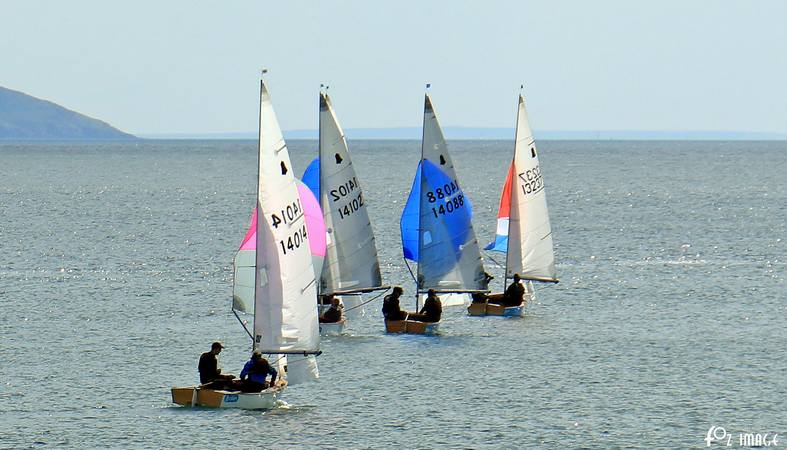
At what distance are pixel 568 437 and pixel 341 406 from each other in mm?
8449

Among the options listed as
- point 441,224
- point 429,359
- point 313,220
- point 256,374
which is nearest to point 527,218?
point 441,224

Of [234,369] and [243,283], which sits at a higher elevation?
[243,283]

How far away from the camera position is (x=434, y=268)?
65812mm

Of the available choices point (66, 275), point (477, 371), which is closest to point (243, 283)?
point (477, 371)

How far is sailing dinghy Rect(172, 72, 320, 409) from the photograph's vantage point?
1774 inches

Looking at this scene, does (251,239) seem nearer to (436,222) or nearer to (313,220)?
(313,220)

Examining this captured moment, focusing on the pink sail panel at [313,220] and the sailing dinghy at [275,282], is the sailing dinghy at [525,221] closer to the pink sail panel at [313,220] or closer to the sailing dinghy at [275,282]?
the pink sail panel at [313,220]

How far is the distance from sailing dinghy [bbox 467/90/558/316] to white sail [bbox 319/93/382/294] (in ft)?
32.2

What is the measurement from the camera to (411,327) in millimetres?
62562

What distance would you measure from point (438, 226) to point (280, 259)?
2000 cm

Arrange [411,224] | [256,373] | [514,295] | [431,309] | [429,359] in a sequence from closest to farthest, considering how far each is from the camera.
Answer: [256,373]
[429,359]
[431,309]
[411,224]
[514,295]

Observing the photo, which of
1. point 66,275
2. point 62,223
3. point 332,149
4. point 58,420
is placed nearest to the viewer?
point 58,420

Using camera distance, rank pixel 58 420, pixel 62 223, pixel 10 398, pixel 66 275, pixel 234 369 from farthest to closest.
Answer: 1. pixel 62 223
2. pixel 66 275
3. pixel 234 369
4. pixel 10 398
5. pixel 58 420

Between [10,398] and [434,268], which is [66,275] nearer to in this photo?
[434,268]
